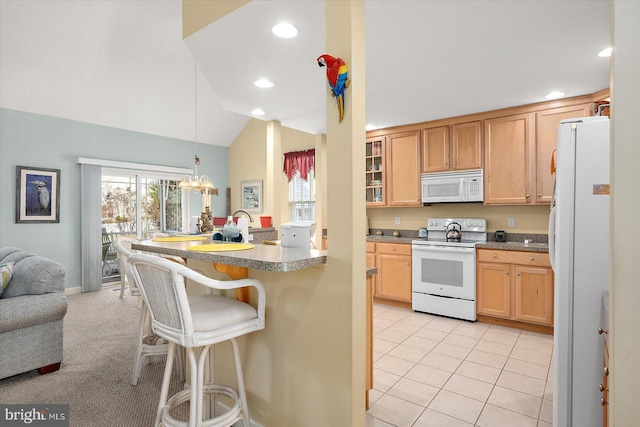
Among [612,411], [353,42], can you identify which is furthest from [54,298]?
[612,411]

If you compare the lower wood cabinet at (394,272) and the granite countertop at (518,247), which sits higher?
the granite countertop at (518,247)

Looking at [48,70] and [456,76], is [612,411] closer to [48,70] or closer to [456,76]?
[456,76]

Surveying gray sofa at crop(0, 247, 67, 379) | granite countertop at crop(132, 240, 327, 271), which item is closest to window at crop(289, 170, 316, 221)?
gray sofa at crop(0, 247, 67, 379)

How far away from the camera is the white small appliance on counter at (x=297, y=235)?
1863 mm

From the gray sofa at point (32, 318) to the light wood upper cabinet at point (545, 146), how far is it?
15.5 ft

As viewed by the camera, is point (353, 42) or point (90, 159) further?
point (90, 159)

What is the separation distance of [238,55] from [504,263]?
11.1 ft

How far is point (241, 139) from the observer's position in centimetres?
763

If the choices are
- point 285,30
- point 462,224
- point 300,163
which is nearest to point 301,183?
point 300,163

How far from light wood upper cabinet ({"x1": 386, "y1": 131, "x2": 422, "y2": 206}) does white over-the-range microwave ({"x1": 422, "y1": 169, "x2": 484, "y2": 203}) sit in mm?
160

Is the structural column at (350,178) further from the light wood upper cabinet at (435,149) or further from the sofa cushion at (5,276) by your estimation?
the light wood upper cabinet at (435,149)

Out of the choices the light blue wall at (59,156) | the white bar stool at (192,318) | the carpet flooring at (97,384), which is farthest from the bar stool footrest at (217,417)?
the light blue wall at (59,156)

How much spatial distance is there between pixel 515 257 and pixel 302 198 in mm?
3883

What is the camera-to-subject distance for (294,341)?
68.1 inches
